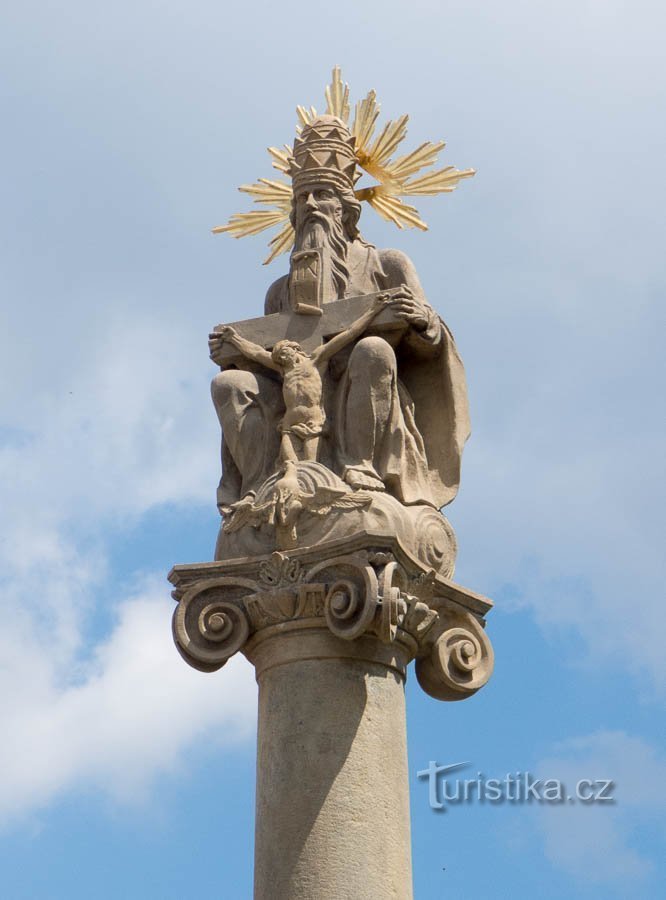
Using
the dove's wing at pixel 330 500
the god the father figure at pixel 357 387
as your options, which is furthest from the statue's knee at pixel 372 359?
the dove's wing at pixel 330 500

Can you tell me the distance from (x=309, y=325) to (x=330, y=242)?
87cm

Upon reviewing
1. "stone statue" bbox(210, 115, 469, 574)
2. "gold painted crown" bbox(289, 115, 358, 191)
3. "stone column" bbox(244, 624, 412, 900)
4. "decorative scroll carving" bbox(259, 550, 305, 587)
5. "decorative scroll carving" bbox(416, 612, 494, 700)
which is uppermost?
"gold painted crown" bbox(289, 115, 358, 191)

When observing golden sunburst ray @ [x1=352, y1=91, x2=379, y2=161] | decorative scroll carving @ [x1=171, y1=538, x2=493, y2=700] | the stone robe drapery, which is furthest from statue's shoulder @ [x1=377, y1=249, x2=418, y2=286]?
decorative scroll carving @ [x1=171, y1=538, x2=493, y2=700]

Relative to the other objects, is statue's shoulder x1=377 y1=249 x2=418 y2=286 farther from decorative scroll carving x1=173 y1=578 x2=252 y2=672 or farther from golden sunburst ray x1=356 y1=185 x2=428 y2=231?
decorative scroll carving x1=173 y1=578 x2=252 y2=672

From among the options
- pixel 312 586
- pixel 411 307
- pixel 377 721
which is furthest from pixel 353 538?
pixel 411 307

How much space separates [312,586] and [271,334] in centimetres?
257

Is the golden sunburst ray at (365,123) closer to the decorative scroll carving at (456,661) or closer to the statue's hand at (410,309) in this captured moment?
the statue's hand at (410,309)

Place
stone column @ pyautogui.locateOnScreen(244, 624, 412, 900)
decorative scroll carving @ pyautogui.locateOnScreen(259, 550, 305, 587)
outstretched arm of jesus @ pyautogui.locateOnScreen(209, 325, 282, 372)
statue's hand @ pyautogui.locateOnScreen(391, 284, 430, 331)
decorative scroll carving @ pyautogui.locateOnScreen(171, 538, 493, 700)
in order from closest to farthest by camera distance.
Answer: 1. stone column @ pyautogui.locateOnScreen(244, 624, 412, 900)
2. decorative scroll carving @ pyautogui.locateOnScreen(171, 538, 493, 700)
3. decorative scroll carving @ pyautogui.locateOnScreen(259, 550, 305, 587)
4. statue's hand @ pyautogui.locateOnScreen(391, 284, 430, 331)
5. outstretched arm of jesus @ pyautogui.locateOnScreen(209, 325, 282, 372)

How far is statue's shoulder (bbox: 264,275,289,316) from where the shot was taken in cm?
1342

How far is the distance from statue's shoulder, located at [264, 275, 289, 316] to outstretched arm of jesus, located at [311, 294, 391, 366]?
101 cm

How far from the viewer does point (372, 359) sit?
1220cm

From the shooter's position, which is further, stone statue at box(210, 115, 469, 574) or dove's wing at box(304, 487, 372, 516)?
stone statue at box(210, 115, 469, 574)

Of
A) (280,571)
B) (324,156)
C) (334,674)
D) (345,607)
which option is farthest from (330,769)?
(324,156)

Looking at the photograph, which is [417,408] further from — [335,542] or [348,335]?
[335,542]
